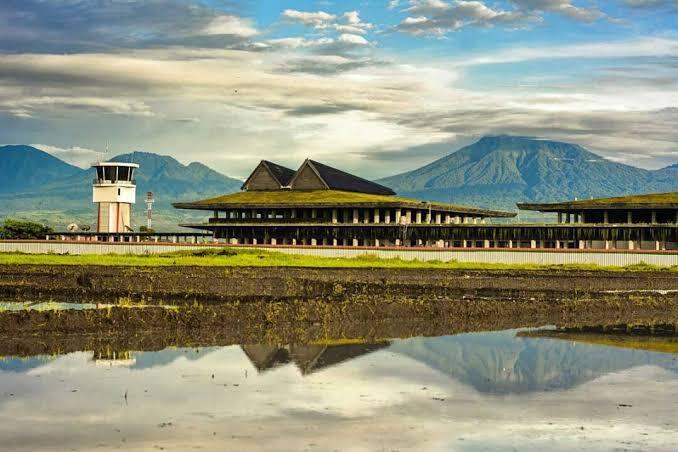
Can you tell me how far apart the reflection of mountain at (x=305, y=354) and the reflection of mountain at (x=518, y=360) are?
1.54m

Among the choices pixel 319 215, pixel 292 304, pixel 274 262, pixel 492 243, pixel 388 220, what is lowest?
pixel 292 304

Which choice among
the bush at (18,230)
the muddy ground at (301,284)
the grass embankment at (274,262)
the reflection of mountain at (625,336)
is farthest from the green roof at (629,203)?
the bush at (18,230)

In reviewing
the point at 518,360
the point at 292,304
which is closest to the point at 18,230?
the point at 292,304

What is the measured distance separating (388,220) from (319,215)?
10117 mm

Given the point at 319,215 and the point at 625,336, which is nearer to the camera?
the point at 625,336

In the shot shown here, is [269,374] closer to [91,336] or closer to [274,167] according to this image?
[91,336]

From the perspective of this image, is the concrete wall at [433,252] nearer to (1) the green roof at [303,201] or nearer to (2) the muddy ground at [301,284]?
(2) the muddy ground at [301,284]

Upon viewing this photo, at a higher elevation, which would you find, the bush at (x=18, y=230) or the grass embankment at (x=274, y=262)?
the bush at (x=18, y=230)

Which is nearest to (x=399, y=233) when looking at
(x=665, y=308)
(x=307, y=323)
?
(x=665, y=308)

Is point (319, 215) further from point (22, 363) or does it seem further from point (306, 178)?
point (22, 363)

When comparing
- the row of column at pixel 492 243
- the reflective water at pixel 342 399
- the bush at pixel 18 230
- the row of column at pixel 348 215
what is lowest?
the reflective water at pixel 342 399

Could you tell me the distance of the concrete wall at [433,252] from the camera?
317ft

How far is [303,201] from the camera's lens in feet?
444

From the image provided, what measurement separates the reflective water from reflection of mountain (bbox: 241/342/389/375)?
0.28 feet
